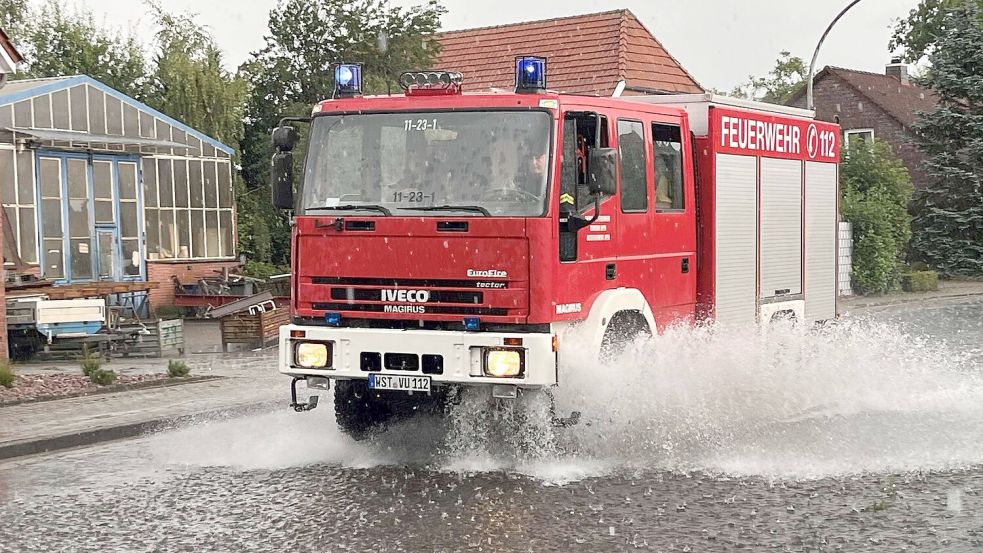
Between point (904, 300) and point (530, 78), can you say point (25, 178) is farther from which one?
point (904, 300)

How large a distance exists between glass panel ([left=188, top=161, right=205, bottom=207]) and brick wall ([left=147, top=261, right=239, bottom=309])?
135 centimetres

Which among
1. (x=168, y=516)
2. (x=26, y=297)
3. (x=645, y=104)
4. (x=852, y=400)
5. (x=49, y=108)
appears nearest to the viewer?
(x=168, y=516)

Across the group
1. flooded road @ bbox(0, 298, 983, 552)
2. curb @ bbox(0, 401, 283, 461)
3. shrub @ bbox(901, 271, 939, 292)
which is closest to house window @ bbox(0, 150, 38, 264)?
curb @ bbox(0, 401, 283, 461)

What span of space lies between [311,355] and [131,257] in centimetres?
1850

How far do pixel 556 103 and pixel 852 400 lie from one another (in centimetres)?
513

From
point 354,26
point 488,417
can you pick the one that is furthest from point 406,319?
point 354,26

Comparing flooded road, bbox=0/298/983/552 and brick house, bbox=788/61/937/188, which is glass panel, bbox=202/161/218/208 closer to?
flooded road, bbox=0/298/983/552

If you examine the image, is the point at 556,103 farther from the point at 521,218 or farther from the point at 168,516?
the point at 168,516

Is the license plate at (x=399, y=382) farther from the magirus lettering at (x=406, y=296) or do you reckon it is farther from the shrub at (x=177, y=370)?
the shrub at (x=177, y=370)

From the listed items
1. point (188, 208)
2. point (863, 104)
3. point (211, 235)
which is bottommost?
point (211, 235)

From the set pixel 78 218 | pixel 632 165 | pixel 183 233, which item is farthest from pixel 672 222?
pixel 183 233

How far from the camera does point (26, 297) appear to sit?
19391mm

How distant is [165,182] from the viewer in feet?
92.7

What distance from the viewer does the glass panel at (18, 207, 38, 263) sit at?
2445 centimetres
